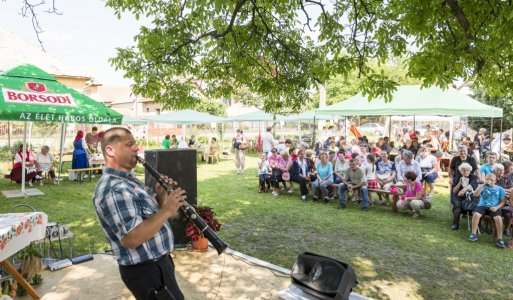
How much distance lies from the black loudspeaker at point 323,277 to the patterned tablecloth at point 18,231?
283 cm

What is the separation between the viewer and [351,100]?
13.0 metres

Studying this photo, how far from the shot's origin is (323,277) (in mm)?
3973

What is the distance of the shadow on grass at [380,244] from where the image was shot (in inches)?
192

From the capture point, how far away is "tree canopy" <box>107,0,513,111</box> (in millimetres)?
4828

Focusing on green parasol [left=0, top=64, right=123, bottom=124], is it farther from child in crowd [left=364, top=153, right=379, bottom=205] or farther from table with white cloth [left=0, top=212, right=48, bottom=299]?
child in crowd [left=364, top=153, right=379, bottom=205]

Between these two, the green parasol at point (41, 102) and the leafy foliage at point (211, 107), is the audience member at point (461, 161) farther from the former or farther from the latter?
the leafy foliage at point (211, 107)

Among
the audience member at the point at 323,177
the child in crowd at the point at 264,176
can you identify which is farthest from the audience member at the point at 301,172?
the child in crowd at the point at 264,176

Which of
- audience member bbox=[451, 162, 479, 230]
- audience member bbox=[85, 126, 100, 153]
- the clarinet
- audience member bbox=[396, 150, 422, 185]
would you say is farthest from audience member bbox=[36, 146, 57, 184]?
audience member bbox=[451, 162, 479, 230]

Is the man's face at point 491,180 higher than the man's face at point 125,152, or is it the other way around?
the man's face at point 125,152

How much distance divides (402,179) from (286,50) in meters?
4.64

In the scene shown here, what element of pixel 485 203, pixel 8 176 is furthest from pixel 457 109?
pixel 8 176

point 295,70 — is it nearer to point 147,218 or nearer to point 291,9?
point 291,9

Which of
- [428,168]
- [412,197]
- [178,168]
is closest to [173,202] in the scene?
[178,168]

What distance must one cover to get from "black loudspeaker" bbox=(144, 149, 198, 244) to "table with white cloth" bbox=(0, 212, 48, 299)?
1.66 metres
